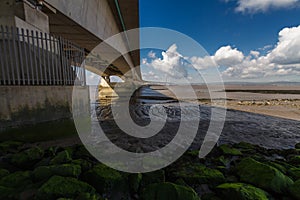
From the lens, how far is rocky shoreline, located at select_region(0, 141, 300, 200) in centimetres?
274

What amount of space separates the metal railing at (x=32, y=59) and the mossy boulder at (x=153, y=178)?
4738 mm

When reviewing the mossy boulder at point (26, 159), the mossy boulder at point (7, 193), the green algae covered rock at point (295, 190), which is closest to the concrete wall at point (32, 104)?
the mossy boulder at point (26, 159)

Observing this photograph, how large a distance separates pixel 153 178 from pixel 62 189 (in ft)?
5.76

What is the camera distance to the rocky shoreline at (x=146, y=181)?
274cm

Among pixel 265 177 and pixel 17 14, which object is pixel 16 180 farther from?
pixel 17 14

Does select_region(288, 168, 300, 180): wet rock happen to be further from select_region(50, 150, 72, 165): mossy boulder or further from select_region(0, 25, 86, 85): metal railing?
select_region(0, 25, 86, 85): metal railing

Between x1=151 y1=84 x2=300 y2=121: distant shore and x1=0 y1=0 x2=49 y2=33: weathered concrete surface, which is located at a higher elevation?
x1=0 y1=0 x2=49 y2=33: weathered concrete surface

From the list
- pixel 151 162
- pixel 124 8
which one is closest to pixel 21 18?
pixel 151 162

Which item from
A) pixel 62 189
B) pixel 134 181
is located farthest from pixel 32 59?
pixel 134 181

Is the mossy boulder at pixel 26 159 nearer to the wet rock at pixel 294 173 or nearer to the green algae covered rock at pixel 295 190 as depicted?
the green algae covered rock at pixel 295 190

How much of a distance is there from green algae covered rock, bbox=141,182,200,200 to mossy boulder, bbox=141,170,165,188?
21.5 inches

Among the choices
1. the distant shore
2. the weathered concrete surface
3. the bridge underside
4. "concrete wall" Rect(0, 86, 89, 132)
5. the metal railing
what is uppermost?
the bridge underside

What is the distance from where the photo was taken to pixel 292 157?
4.62 m

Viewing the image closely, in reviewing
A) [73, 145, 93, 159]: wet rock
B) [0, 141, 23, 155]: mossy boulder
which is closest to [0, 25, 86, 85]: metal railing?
[0, 141, 23, 155]: mossy boulder
